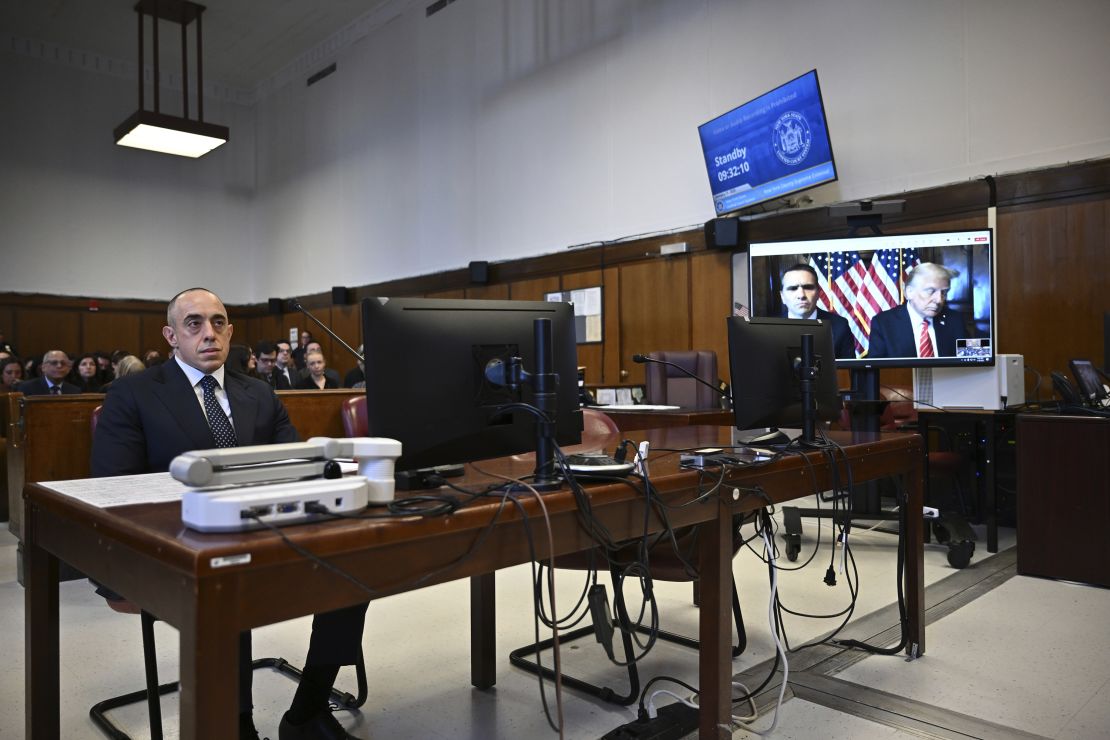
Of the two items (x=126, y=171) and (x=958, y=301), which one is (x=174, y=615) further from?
(x=126, y=171)

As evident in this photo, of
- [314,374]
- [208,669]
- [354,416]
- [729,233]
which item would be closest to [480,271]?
[314,374]

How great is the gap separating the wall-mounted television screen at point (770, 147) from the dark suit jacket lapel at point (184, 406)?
4.75m

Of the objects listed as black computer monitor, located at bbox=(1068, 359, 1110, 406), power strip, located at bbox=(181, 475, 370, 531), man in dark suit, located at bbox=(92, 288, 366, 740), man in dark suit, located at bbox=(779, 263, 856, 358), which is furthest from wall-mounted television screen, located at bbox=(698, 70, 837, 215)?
power strip, located at bbox=(181, 475, 370, 531)

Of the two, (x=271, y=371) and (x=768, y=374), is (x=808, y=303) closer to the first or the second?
(x=768, y=374)

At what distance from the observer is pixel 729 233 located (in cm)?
627

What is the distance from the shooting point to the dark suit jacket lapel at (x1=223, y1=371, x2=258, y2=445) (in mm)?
2068

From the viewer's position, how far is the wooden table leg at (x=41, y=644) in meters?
1.47

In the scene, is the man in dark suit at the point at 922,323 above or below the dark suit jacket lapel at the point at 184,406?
above

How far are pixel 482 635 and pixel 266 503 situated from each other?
1.31 meters

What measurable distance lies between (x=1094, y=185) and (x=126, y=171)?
12.3m

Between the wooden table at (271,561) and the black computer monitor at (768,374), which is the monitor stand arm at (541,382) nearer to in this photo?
the wooden table at (271,561)

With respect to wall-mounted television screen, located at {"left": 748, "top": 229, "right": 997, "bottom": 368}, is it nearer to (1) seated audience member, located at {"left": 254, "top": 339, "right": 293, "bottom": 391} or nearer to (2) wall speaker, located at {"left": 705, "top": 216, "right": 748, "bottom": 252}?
(2) wall speaker, located at {"left": 705, "top": 216, "right": 748, "bottom": 252}

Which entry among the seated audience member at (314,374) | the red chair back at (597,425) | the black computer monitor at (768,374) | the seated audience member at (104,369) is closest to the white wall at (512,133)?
the seated audience member at (314,374)

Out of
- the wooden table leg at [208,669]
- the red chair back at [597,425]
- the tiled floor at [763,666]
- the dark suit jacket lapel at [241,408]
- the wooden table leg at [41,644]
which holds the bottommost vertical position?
the tiled floor at [763,666]
